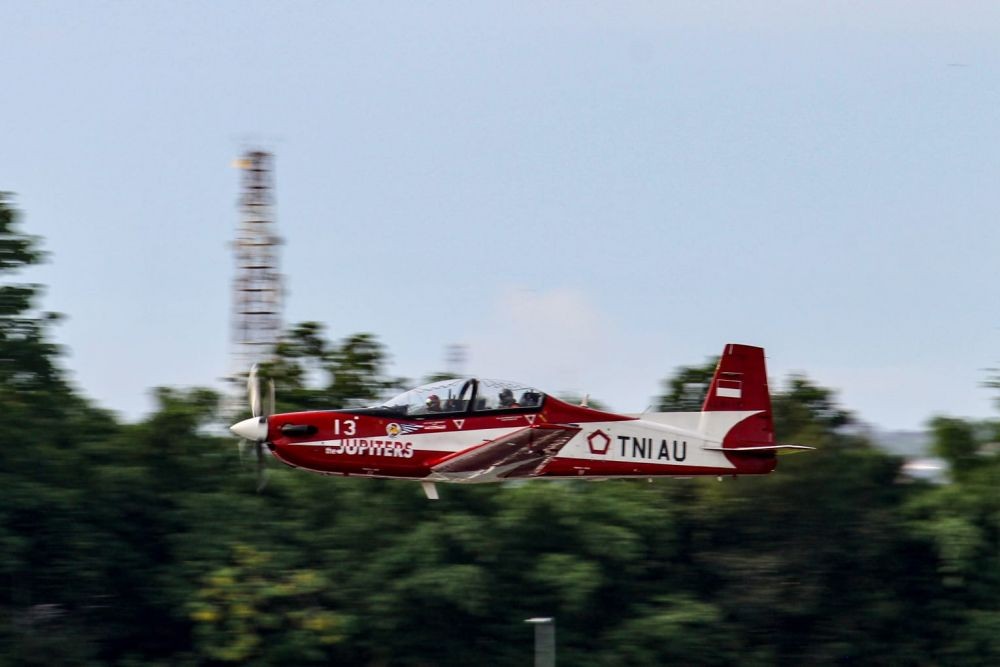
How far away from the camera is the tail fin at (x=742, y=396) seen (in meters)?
20.3

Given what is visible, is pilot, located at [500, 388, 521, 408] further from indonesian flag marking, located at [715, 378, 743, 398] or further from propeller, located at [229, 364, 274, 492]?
indonesian flag marking, located at [715, 378, 743, 398]

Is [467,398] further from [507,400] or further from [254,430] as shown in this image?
[254,430]

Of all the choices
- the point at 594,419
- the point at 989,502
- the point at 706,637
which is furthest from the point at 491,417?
the point at 989,502

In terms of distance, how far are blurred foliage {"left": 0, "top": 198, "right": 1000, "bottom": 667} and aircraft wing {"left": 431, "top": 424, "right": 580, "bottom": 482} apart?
9274 mm

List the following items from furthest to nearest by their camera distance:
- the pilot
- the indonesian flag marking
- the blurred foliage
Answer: the blurred foliage
the indonesian flag marking
the pilot

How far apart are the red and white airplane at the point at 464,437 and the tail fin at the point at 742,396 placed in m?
0.73

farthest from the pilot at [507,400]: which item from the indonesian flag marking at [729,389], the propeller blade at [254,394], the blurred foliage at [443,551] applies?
the blurred foliage at [443,551]

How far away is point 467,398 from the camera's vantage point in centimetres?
1881

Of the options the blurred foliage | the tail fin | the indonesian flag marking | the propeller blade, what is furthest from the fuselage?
the blurred foliage

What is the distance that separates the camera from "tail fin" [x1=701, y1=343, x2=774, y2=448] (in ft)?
66.5

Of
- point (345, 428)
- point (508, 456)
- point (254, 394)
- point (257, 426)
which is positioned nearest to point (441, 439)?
point (508, 456)

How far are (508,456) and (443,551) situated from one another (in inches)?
399

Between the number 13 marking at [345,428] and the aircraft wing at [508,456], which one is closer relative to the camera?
the aircraft wing at [508,456]

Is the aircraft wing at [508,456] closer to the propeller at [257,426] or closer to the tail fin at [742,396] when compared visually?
the propeller at [257,426]
